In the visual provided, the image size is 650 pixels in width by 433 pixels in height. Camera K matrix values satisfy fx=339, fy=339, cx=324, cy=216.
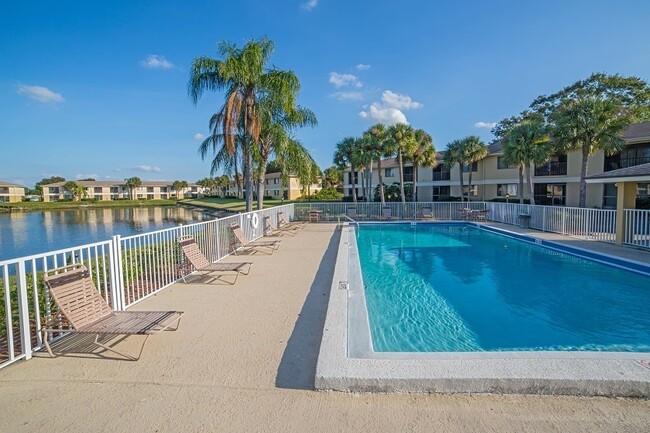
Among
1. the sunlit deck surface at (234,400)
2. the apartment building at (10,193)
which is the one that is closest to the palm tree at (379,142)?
the sunlit deck surface at (234,400)

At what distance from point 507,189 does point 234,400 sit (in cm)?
3339

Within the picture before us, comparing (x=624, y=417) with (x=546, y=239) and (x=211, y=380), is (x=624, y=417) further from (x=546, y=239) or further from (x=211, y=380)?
(x=546, y=239)

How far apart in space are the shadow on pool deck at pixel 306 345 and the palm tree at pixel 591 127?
17.6 metres

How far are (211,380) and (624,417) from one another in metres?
3.46

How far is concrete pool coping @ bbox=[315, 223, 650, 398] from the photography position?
9.49ft

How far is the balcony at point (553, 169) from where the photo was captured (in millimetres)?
26587

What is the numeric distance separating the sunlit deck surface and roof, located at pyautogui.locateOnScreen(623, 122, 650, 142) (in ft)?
84.6

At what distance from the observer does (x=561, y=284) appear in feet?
26.9

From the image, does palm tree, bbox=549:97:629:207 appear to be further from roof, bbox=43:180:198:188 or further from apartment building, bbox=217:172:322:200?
roof, bbox=43:180:198:188

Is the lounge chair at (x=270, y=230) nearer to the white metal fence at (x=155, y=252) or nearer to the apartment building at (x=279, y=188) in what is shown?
the white metal fence at (x=155, y=252)

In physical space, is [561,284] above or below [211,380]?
below

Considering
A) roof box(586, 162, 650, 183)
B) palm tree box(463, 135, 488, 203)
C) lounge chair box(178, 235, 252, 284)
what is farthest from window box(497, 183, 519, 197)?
lounge chair box(178, 235, 252, 284)

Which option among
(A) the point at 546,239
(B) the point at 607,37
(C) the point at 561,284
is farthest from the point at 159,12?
(B) the point at 607,37

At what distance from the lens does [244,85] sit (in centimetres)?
1358
